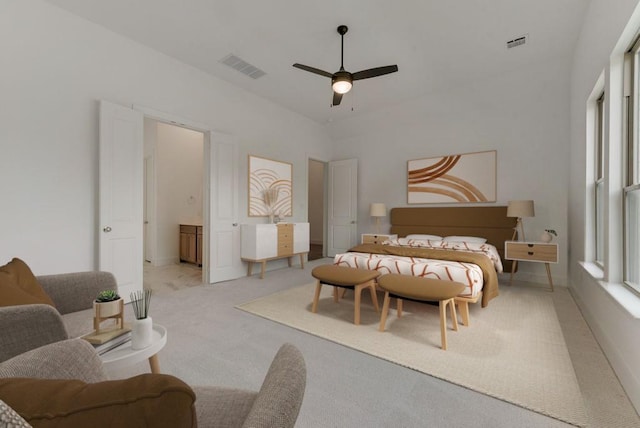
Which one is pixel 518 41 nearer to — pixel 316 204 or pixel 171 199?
pixel 171 199

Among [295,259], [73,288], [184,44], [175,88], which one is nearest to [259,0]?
[184,44]

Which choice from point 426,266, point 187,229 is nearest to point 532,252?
point 426,266

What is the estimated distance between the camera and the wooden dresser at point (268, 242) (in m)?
4.63

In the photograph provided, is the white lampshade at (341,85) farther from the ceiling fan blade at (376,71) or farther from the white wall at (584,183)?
the white wall at (584,183)

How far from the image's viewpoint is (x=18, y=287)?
1.54 metres

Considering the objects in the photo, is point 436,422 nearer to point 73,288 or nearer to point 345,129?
point 73,288

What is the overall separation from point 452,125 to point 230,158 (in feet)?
12.9

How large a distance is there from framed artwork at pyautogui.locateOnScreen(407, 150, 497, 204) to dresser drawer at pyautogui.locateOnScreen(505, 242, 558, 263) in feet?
3.30

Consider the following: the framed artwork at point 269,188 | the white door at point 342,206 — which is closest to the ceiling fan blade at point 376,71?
the framed artwork at point 269,188

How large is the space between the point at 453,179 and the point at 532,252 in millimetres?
1736

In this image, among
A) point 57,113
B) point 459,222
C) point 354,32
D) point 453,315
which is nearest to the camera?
point 453,315

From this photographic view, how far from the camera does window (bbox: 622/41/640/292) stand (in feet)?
6.66

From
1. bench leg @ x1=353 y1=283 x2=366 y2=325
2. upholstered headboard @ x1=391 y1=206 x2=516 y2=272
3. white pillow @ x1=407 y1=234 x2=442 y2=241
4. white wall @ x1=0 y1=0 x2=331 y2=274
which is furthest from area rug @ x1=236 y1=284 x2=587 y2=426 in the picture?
white wall @ x1=0 y1=0 x2=331 y2=274

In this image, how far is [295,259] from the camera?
5.94m
